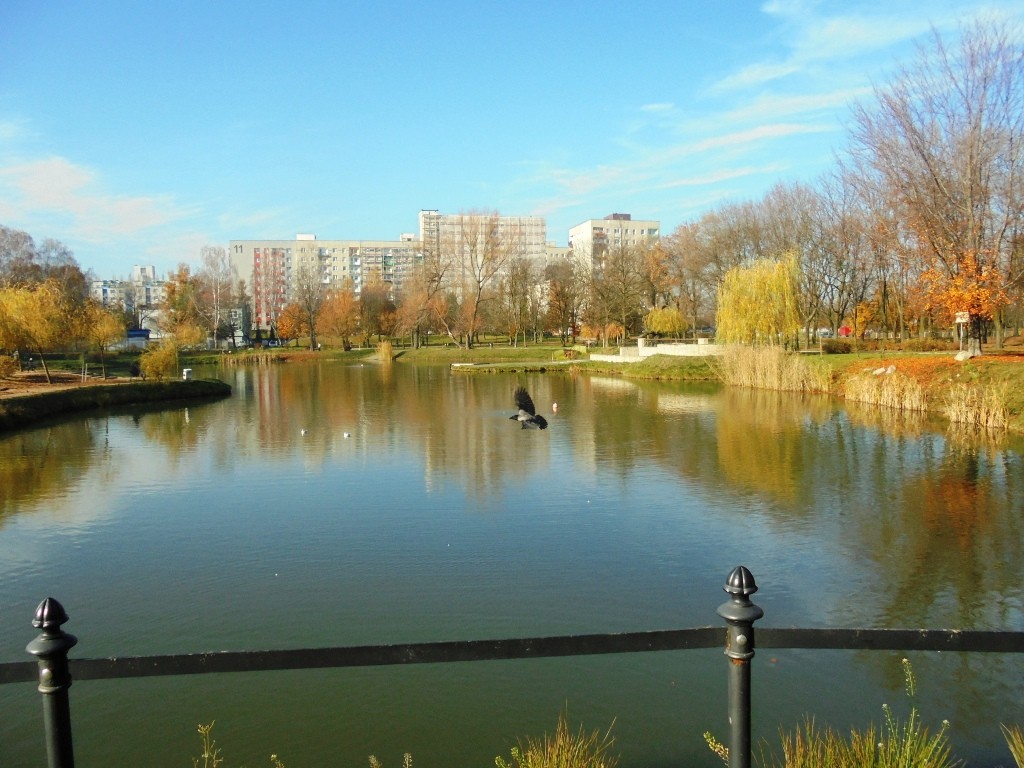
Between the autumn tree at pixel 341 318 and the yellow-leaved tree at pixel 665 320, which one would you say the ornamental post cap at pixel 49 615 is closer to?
the yellow-leaved tree at pixel 665 320

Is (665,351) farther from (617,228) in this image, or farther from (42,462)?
(617,228)

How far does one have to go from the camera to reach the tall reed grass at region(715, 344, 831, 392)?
3359 cm

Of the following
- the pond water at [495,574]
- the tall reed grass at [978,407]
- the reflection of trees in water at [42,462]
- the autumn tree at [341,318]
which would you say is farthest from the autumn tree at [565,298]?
the pond water at [495,574]

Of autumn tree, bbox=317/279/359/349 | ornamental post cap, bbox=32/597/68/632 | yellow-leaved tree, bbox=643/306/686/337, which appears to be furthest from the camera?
autumn tree, bbox=317/279/359/349

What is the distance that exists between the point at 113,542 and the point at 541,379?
1411 inches

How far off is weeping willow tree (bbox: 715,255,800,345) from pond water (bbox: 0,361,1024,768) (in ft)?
53.6

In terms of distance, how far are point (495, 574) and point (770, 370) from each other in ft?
91.7

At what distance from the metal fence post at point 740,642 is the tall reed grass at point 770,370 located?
105 ft

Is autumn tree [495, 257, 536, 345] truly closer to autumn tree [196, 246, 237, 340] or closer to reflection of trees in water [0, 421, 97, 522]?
autumn tree [196, 246, 237, 340]

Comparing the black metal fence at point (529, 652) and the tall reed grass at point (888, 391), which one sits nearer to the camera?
the black metal fence at point (529, 652)

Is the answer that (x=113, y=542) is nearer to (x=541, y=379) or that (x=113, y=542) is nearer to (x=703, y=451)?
(x=703, y=451)

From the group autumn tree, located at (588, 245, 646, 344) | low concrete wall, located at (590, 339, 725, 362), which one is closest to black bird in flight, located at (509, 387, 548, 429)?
low concrete wall, located at (590, 339, 725, 362)

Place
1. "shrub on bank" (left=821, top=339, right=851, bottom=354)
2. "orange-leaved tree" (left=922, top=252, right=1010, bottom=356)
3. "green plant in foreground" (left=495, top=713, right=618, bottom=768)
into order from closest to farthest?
1. "green plant in foreground" (left=495, top=713, right=618, bottom=768)
2. "orange-leaved tree" (left=922, top=252, right=1010, bottom=356)
3. "shrub on bank" (left=821, top=339, right=851, bottom=354)

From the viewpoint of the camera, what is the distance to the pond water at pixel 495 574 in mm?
6570
